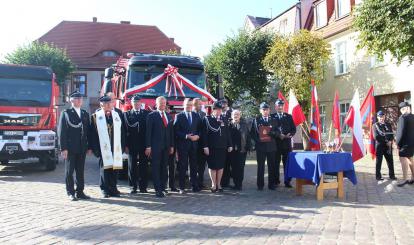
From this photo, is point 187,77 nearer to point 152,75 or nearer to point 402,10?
point 152,75

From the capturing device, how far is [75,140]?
26.3 ft

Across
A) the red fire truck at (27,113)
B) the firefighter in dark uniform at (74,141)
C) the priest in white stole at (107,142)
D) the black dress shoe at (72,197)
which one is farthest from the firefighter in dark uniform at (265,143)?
the red fire truck at (27,113)

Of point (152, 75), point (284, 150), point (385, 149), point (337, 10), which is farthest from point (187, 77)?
point (337, 10)

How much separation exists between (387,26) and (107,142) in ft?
26.9

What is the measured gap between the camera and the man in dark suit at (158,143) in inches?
322

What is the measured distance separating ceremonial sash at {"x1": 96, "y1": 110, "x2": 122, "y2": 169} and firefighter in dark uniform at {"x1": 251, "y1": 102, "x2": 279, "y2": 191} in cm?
303

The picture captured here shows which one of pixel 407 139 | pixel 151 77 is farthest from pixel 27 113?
pixel 407 139

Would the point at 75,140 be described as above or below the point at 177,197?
above

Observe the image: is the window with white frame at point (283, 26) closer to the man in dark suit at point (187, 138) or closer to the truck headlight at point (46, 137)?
the truck headlight at point (46, 137)

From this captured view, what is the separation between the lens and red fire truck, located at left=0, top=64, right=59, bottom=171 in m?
11.9

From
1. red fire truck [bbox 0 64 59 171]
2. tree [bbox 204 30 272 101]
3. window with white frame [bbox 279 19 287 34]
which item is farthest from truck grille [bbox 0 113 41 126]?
window with white frame [bbox 279 19 287 34]

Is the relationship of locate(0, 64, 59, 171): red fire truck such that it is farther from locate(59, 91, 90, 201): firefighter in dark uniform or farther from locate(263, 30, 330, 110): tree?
locate(263, 30, 330, 110): tree

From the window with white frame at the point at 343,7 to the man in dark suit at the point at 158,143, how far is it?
16229 millimetres

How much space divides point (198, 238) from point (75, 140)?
3.87 meters
